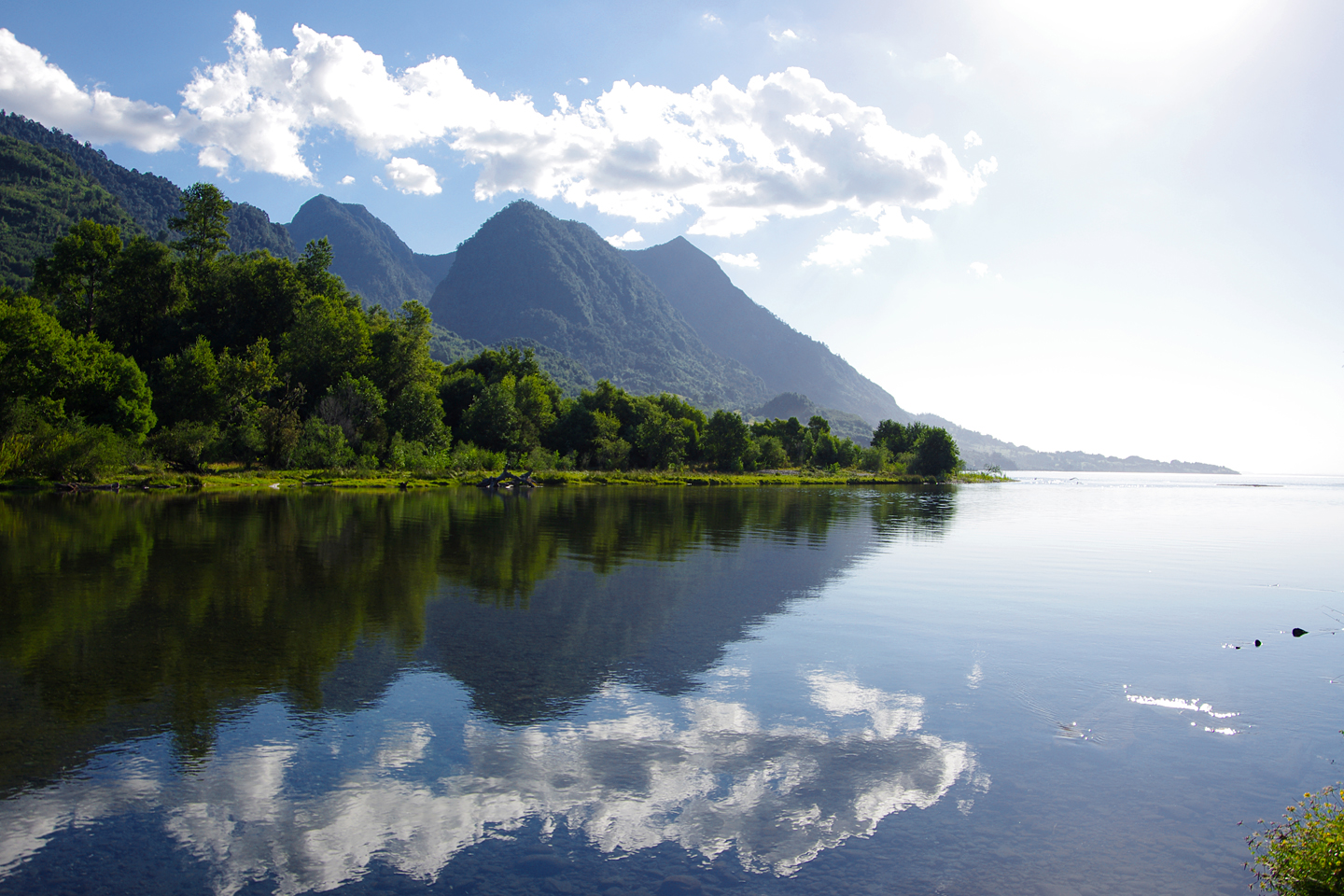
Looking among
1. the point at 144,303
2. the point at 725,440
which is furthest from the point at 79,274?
the point at 725,440

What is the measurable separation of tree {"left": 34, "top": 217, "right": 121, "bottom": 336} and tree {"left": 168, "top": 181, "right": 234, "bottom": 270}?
10.7 meters

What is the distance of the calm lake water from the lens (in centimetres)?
644

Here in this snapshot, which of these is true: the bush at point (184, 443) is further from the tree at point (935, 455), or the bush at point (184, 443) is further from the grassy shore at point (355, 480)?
the tree at point (935, 455)

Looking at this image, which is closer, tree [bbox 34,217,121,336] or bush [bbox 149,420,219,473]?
bush [bbox 149,420,219,473]

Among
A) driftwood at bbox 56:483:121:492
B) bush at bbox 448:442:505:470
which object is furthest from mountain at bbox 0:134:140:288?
driftwood at bbox 56:483:121:492

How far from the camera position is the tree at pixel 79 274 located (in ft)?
247

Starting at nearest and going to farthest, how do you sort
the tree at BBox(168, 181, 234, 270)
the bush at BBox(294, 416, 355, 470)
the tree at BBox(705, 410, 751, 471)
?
the bush at BBox(294, 416, 355, 470) → the tree at BBox(168, 181, 234, 270) → the tree at BBox(705, 410, 751, 471)

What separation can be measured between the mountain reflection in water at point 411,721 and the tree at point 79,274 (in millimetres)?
72831

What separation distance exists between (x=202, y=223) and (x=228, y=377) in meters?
29.4

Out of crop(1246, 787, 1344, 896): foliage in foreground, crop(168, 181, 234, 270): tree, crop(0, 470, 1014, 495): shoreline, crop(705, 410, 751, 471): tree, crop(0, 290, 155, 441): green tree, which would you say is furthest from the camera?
crop(705, 410, 751, 471): tree

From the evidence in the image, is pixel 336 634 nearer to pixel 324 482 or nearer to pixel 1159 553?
pixel 1159 553

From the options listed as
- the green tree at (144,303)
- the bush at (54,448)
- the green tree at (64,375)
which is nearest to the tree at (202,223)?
the green tree at (144,303)

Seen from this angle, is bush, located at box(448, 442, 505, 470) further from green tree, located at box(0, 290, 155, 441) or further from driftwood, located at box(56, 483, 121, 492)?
driftwood, located at box(56, 483, 121, 492)

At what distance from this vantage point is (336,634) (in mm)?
13484
